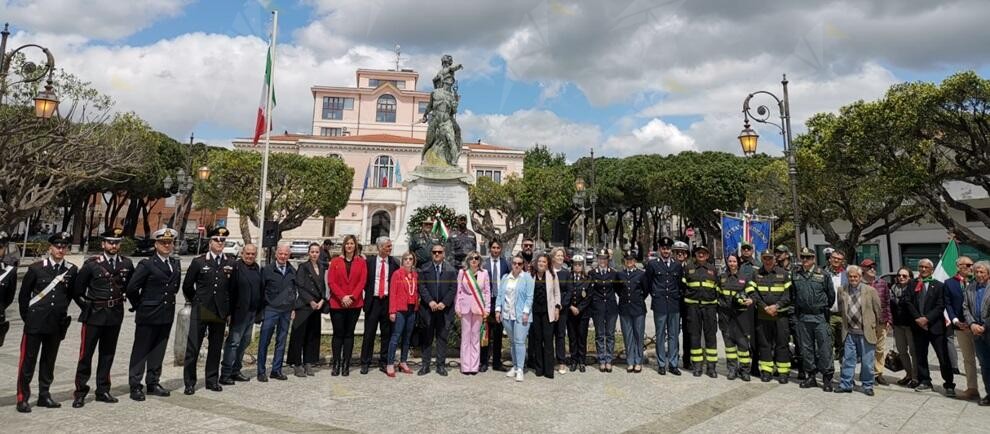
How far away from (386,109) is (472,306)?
6392 centimetres

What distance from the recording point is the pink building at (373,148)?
52.4 metres

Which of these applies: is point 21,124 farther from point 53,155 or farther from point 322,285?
point 322,285

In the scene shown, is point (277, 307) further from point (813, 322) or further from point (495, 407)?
point (813, 322)

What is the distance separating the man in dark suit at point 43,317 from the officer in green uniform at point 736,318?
832cm

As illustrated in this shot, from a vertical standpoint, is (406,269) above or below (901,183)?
below

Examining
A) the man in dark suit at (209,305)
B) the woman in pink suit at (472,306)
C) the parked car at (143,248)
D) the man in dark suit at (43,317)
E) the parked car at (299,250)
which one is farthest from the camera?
the parked car at (299,250)

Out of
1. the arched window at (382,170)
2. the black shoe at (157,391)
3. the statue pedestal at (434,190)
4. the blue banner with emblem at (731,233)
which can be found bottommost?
the black shoe at (157,391)

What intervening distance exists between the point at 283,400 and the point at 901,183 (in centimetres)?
1851

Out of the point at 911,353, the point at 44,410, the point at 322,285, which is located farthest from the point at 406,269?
the point at 911,353

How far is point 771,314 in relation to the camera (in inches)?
287

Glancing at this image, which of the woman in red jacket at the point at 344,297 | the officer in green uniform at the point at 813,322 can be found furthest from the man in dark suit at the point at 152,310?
the officer in green uniform at the point at 813,322

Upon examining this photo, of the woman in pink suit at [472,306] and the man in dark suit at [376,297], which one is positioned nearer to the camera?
the man in dark suit at [376,297]

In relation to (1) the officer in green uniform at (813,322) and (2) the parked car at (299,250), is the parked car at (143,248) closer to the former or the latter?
(2) the parked car at (299,250)

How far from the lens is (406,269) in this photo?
7504mm
